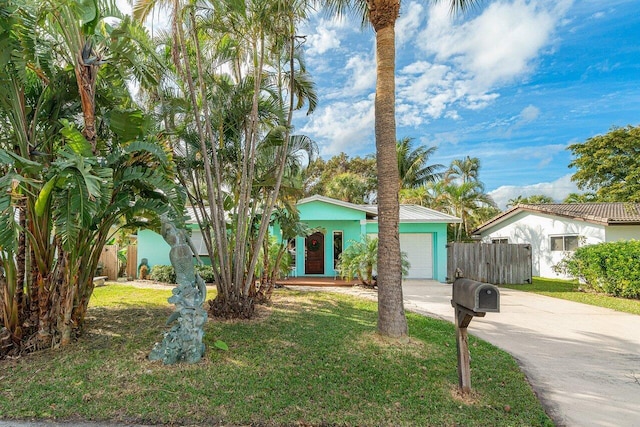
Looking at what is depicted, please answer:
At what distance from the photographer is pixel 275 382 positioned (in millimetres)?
4168

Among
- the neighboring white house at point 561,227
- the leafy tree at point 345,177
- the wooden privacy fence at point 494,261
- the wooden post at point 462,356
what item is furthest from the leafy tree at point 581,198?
the wooden post at point 462,356

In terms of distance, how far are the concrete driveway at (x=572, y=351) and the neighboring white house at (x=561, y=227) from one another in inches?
271

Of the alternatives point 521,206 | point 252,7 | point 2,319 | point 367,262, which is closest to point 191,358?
point 2,319

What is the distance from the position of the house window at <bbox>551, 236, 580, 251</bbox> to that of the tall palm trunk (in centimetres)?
1541

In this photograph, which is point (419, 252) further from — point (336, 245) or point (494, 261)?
point (336, 245)

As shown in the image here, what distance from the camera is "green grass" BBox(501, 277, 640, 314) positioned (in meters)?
9.87

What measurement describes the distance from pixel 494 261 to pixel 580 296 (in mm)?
4131

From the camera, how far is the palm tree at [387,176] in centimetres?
566

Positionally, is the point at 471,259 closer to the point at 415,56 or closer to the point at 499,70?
the point at 499,70

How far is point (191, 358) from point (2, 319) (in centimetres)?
305

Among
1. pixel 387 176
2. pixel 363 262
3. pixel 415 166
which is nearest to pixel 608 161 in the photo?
pixel 415 166

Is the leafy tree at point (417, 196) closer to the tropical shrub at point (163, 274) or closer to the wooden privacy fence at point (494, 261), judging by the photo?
the wooden privacy fence at point (494, 261)

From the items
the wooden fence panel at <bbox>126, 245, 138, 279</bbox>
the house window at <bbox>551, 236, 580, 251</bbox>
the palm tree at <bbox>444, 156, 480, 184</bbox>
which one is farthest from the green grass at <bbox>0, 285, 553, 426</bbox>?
the palm tree at <bbox>444, 156, 480, 184</bbox>

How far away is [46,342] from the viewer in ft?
17.0
